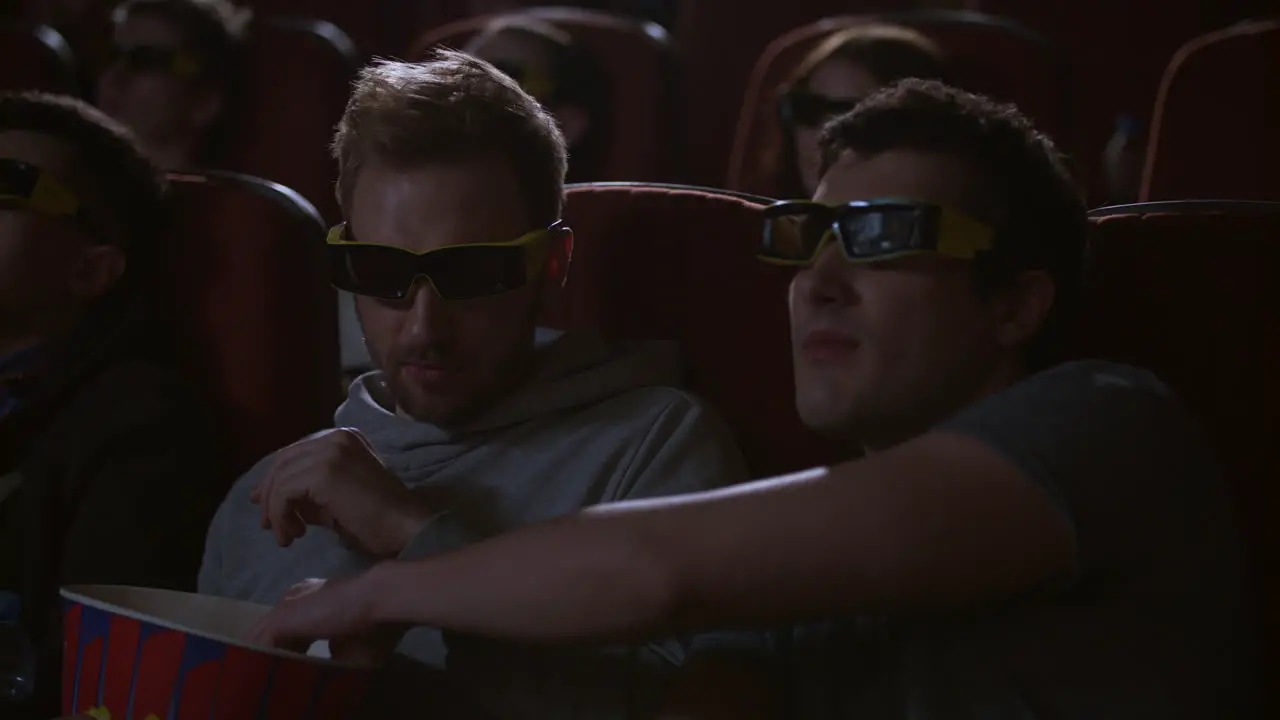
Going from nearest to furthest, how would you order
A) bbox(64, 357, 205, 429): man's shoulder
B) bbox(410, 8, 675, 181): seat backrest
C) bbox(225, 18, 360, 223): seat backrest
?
bbox(64, 357, 205, 429): man's shoulder < bbox(225, 18, 360, 223): seat backrest < bbox(410, 8, 675, 181): seat backrest

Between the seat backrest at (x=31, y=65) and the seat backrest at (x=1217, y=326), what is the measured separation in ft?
6.48

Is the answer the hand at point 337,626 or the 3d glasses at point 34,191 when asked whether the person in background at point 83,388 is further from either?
the hand at point 337,626

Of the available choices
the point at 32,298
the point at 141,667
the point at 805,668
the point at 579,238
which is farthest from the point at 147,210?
the point at 805,668

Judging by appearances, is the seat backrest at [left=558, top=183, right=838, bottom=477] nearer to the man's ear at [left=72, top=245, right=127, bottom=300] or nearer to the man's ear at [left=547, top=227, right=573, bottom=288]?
the man's ear at [left=547, top=227, right=573, bottom=288]

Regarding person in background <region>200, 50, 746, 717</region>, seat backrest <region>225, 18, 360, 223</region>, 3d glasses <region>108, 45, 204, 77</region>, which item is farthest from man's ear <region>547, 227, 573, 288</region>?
3d glasses <region>108, 45, 204, 77</region>

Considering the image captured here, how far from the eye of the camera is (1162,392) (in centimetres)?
84

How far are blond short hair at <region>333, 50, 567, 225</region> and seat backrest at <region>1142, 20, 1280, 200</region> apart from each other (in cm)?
83

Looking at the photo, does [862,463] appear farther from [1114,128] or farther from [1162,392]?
[1114,128]

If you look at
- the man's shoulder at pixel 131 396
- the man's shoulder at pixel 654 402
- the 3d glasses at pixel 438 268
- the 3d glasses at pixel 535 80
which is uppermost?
the 3d glasses at pixel 535 80

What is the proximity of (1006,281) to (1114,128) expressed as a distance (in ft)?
5.14

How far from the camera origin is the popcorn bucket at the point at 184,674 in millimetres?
747

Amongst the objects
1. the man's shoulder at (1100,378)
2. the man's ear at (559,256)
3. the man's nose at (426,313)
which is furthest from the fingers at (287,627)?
the man's shoulder at (1100,378)

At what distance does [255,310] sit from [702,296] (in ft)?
1.55

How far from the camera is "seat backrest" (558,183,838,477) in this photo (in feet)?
3.91
